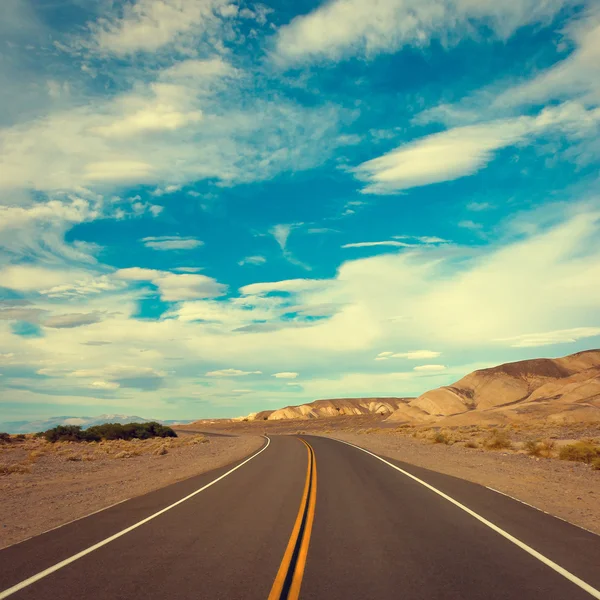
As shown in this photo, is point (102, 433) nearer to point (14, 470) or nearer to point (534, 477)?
point (14, 470)

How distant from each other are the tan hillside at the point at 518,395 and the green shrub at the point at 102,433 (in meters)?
43.6

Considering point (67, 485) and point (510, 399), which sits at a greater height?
point (510, 399)

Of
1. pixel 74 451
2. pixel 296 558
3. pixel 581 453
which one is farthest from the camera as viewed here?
pixel 74 451

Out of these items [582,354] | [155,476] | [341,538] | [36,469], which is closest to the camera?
[341,538]

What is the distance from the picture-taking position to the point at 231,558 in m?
7.66

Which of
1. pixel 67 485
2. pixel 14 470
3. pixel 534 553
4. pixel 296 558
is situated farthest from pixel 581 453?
pixel 14 470

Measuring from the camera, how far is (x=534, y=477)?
1866 cm

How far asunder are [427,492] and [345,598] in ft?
30.3

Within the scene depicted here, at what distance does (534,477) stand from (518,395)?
360 feet

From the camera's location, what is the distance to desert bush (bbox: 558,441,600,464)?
23984mm

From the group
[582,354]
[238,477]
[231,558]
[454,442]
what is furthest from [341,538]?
[582,354]

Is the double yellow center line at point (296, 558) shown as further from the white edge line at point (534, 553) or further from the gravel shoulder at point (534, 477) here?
the gravel shoulder at point (534, 477)

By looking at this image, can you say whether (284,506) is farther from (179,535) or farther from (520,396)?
(520,396)

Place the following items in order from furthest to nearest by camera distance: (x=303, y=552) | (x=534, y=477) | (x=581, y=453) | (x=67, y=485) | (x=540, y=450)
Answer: (x=540, y=450) → (x=581, y=453) → (x=67, y=485) → (x=534, y=477) → (x=303, y=552)
